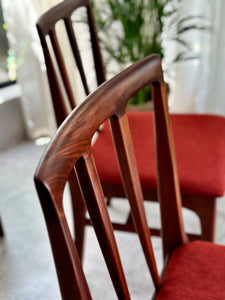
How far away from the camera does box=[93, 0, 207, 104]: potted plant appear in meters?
1.83

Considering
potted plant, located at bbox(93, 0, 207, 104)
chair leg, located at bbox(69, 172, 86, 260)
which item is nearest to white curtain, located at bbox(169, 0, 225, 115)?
potted plant, located at bbox(93, 0, 207, 104)

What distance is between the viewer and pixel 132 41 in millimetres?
1851

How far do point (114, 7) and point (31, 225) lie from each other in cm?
103

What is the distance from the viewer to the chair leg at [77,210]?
121 centimetres

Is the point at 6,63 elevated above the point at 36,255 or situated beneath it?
elevated above

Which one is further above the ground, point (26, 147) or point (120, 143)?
point (120, 143)

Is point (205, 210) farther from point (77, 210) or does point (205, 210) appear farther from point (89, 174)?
point (89, 174)

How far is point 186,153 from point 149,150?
11cm

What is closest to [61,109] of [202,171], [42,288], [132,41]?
[202,171]

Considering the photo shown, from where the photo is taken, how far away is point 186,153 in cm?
116

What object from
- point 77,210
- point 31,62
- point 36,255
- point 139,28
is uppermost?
point 139,28

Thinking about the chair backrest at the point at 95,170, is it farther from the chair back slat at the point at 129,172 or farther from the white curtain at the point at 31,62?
the white curtain at the point at 31,62

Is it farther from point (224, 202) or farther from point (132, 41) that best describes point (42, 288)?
point (132, 41)

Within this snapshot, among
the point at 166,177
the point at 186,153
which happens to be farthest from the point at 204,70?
the point at 166,177
